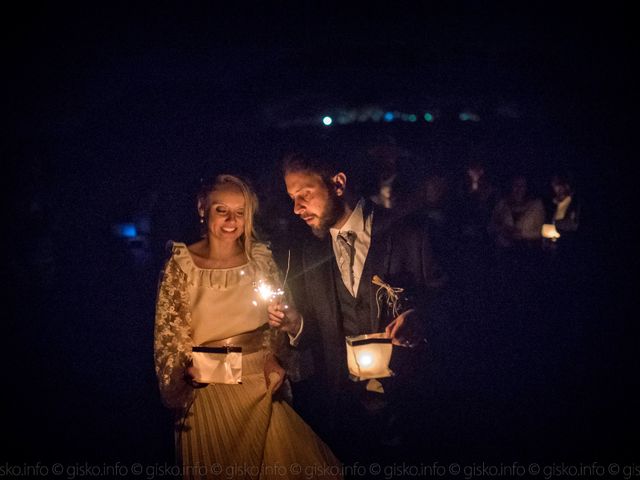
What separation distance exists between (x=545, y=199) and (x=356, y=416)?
7.37 ft

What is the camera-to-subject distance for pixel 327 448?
141 inches

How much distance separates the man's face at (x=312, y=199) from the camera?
3.62 meters

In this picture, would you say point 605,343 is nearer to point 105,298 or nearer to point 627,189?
point 627,189

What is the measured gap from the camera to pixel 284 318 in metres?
3.52

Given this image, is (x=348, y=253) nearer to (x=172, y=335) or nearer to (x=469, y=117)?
(x=172, y=335)

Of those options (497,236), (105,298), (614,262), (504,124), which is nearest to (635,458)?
(614,262)

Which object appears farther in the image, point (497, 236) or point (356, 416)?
point (497, 236)

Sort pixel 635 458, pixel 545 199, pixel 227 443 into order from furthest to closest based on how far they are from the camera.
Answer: pixel 545 199, pixel 635 458, pixel 227 443

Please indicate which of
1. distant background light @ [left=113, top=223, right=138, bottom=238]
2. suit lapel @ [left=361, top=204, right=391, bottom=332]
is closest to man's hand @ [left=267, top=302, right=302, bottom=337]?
suit lapel @ [left=361, top=204, right=391, bottom=332]

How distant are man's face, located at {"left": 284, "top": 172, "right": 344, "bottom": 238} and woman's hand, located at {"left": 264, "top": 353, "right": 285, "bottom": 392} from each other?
92cm

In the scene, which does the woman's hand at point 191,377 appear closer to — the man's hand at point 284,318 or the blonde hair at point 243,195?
the man's hand at point 284,318

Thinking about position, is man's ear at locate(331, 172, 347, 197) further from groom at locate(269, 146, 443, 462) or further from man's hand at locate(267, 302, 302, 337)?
man's hand at locate(267, 302, 302, 337)

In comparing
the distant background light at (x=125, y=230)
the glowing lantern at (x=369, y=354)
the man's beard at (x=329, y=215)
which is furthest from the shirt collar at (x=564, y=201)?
the distant background light at (x=125, y=230)

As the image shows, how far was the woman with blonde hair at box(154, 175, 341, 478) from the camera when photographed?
334cm
